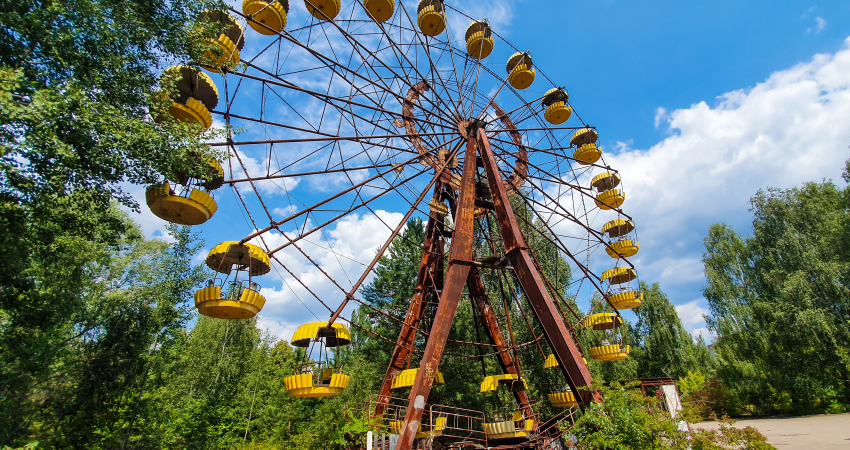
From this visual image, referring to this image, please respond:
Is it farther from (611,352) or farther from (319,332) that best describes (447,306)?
(611,352)

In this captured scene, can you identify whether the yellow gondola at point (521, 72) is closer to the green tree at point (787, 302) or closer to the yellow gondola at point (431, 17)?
the yellow gondola at point (431, 17)

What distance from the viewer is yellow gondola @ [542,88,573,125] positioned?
18.3 m

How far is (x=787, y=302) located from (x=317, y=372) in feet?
104

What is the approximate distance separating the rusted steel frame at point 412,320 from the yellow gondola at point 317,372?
2607mm

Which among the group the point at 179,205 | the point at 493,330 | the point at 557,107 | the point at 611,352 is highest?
the point at 557,107

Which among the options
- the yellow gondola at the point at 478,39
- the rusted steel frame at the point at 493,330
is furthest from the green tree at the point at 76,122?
the yellow gondola at the point at 478,39

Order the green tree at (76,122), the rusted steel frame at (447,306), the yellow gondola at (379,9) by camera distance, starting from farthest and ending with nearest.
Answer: the yellow gondola at (379,9), the rusted steel frame at (447,306), the green tree at (76,122)

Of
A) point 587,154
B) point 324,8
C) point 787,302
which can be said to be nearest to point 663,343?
point 787,302

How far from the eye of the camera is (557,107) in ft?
59.9

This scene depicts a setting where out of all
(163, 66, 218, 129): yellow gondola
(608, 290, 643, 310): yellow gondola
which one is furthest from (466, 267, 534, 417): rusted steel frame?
(163, 66, 218, 129): yellow gondola

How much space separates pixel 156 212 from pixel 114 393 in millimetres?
11630

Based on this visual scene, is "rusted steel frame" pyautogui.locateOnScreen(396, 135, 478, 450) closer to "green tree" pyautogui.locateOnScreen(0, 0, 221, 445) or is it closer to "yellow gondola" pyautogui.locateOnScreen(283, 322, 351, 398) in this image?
"yellow gondola" pyautogui.locateOnScreen(283, 322, 351, 398)

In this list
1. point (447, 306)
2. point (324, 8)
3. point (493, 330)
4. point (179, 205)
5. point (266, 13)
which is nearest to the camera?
point (179, 205)

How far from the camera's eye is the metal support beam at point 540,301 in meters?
9.22
